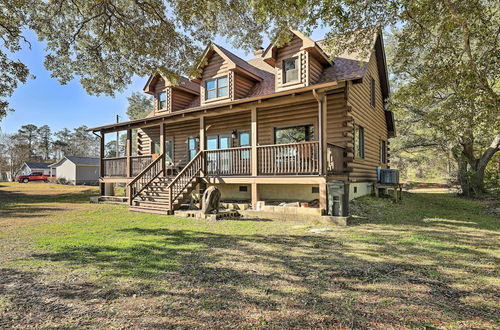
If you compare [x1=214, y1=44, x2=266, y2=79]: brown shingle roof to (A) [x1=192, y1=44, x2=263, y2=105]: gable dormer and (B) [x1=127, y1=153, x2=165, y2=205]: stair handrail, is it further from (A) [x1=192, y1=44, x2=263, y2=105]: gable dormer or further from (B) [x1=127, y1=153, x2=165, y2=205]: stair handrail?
(B) [x1=127, y1=153, x2=165, y2=205]: stair handrail

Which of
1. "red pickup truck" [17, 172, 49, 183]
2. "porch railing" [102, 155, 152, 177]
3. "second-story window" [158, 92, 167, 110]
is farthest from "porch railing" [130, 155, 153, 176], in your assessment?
"red pickup truck" [17, 172, 49, 183]

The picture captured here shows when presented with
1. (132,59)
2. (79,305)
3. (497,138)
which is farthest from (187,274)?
(497,138)

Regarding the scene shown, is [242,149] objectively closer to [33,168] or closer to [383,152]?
[383,152]

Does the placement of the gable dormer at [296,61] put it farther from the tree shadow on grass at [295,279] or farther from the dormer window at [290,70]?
the tree shadow on grass at [295,279]

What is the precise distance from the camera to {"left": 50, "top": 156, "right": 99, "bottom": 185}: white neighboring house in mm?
39719

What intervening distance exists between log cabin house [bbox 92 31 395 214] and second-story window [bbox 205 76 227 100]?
52mm

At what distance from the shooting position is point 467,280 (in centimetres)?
380

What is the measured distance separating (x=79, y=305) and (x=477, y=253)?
21.3 ft

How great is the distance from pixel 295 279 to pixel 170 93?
46.8 ft

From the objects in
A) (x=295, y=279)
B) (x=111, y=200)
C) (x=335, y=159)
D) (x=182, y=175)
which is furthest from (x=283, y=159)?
(x=111, y=200)

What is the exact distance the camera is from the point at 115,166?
597 inches

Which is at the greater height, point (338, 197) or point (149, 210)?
point (338, 197)

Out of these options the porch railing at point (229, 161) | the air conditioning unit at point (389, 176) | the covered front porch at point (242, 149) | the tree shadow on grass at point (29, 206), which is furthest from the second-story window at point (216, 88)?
the air conditioning unit at point (389, 176)

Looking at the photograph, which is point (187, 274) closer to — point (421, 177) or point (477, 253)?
point (477, 253)
